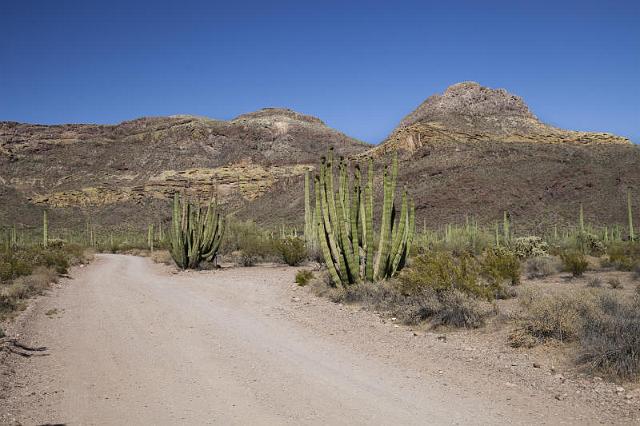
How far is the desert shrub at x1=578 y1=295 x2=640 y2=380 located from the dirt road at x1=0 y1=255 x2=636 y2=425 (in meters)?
0.73

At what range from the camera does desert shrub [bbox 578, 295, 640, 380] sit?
5.83 metres

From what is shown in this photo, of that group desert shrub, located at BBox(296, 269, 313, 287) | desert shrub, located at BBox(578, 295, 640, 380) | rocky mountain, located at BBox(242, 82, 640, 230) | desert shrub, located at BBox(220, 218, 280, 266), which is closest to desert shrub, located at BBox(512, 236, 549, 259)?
desert shrub, located at BBox(296, 269, 313, 287)

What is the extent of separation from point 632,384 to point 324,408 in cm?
337

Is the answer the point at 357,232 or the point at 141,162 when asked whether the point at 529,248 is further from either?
the point at 141,162

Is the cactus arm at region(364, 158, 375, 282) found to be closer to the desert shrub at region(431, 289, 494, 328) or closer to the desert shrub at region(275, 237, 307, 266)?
the desert shrub at region(431, 289, 494, 328)

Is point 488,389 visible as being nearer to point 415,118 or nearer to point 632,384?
point 632,384

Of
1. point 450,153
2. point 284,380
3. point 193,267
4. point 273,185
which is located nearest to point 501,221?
point 450,153

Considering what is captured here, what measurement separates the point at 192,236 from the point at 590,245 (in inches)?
753

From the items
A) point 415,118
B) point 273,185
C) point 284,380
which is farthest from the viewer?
point 415,118

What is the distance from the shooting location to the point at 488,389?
5859 millimetres

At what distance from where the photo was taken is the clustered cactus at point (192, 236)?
2334 cm

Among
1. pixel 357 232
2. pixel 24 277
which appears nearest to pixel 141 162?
pixel 24 277

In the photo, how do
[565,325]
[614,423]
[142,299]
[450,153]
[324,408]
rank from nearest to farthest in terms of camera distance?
[614,423]
[324,408]
[565,325]
[142,299]
[450,153]

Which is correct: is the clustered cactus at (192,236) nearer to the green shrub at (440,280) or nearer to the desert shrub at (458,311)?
the green shrub at (440,280)
